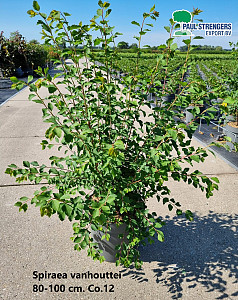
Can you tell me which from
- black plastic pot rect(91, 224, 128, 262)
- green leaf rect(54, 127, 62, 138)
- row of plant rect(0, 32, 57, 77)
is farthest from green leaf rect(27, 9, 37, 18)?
row of plant rect(0, 32, 57, 77)

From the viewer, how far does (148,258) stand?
2.45 metres

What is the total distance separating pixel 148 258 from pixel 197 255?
52 centimetres

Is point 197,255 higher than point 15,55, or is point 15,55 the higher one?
point 15,55

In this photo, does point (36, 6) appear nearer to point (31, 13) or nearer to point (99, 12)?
point (31, 13)

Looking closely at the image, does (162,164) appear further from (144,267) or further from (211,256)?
(211,256)

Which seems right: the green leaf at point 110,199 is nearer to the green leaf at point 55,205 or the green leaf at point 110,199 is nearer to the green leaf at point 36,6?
the green leaf at point 55,205

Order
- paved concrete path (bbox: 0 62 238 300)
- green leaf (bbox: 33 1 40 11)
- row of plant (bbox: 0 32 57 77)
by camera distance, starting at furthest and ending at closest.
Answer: row of plant (bbox: 0 32 57 77)
paved concrete path (bbox: 0 62 238 300)
green leaf (bbox: 33 1 40 11)

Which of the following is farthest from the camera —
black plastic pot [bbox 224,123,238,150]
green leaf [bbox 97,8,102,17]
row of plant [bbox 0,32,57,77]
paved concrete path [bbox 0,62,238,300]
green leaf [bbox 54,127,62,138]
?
row of plant [bbox 0,32,57,77]

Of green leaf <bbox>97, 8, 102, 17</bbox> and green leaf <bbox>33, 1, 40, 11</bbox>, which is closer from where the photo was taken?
green leaf <bbox>33, 1, 40, 11</bbox>

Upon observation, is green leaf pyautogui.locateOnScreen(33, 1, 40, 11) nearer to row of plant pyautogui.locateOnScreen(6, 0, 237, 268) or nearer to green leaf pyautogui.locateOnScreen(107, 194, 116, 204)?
row of plant pyautogui.locateOnScreen(6, 0, 237, 268)

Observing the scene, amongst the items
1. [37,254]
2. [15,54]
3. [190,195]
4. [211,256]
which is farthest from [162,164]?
[15,54]

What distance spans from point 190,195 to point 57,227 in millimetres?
1903

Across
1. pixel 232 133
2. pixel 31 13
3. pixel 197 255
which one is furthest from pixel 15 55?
pixel 197 255

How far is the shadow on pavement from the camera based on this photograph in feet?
7.23
